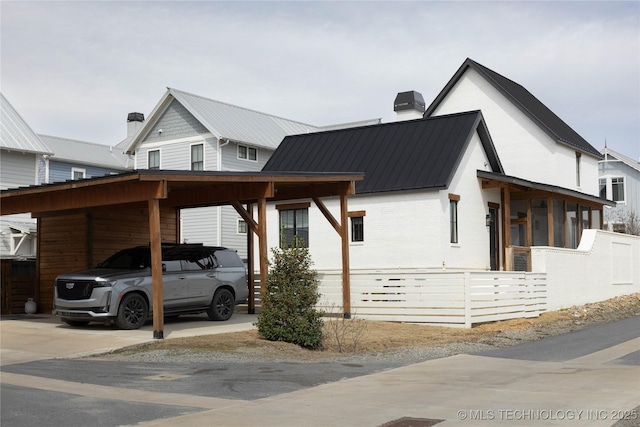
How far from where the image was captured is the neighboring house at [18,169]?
31.2 m

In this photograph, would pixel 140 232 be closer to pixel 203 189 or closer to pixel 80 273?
pixel 203 189

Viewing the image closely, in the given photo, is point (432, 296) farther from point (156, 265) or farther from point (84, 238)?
point (84, 238)

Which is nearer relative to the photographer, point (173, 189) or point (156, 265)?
point (156, 265)

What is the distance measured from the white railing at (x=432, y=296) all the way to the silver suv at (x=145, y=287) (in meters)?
2.95

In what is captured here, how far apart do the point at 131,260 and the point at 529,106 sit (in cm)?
2248

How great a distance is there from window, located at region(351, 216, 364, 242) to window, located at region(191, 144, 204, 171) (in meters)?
13.0

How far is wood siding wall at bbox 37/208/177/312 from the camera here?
73.9 feet

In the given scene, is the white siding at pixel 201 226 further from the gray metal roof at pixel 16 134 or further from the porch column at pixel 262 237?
the porch column at pixel 262 237

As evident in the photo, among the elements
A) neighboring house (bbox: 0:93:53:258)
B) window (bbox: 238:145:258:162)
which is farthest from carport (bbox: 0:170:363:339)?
window (bbox: 238:145:258:162)

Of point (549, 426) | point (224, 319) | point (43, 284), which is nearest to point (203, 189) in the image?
point (224, 319)

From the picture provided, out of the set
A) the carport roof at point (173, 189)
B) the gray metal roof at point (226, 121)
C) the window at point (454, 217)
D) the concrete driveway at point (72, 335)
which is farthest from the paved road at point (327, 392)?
the gray metal roof at point (226, 121)

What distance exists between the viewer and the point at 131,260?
19.0 meters

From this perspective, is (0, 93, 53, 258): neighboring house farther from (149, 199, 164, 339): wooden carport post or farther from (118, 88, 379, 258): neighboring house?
(149, 199, 164, 339): wooden carport post

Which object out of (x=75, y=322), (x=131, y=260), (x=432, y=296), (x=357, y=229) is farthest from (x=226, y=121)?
Result: (x=432, y=296)
